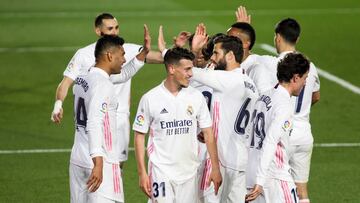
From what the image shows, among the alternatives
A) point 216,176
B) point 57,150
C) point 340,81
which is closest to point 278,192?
point 216,176

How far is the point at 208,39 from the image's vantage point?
11.1 m

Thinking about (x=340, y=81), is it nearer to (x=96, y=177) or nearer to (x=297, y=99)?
(x=297, y=99)

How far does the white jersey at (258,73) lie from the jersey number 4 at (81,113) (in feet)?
7.22

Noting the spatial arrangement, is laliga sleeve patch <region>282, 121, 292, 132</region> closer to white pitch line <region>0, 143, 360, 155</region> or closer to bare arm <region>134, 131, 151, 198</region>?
bare arm <region>134, 131, 151, 198</region>

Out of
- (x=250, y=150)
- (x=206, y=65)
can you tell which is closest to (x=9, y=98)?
(x=206, y=65)

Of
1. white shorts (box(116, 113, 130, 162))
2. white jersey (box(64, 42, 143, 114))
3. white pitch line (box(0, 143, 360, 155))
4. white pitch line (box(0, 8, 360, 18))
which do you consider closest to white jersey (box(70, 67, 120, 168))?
white shorts (box(116, 113, 130, 162))

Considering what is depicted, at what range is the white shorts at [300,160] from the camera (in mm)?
11602

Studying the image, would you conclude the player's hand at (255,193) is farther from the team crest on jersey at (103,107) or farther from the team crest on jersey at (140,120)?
the team crest on jersey at (103,107)

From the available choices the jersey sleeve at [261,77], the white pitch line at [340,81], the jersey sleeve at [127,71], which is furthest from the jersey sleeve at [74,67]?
the white pitch line at [340,81]

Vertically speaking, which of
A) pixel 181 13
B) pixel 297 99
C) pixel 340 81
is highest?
pixel 181 13

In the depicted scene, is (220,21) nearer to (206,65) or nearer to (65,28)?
(65,28)

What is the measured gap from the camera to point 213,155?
9.93m

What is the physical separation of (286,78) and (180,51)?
3.73ft

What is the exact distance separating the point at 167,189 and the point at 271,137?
4.07ft
